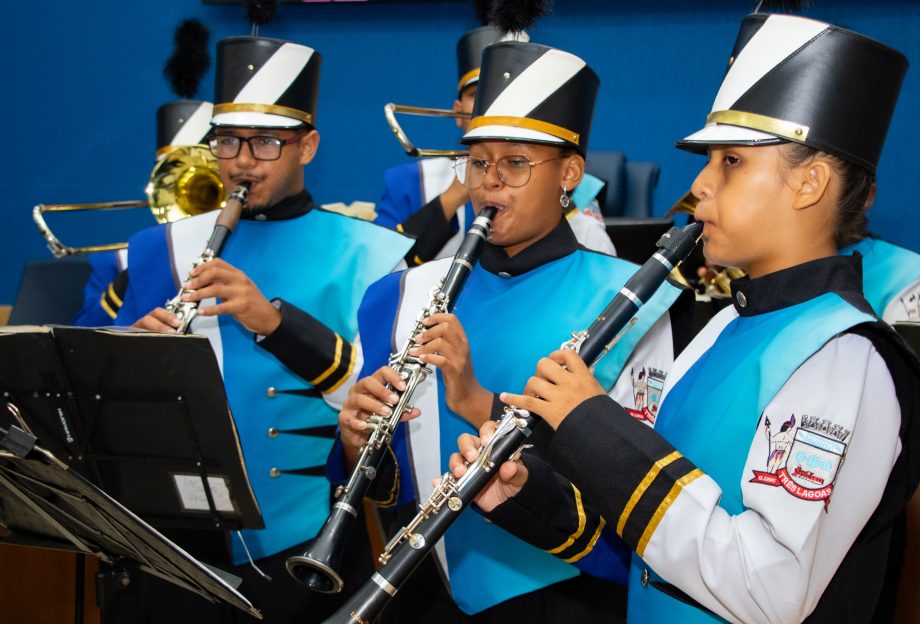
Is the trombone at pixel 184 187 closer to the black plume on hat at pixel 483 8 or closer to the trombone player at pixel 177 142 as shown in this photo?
the trombone player at pixel 177 142

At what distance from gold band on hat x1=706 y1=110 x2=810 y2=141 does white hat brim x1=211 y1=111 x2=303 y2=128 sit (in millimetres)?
1332

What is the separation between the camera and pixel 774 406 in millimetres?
1212

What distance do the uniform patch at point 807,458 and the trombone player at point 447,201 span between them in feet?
5.08

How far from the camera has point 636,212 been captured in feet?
14.1

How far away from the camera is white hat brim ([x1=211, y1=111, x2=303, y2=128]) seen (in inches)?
91.8

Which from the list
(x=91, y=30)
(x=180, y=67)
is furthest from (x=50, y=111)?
(x=180, y=67)

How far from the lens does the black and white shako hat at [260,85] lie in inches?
92.7

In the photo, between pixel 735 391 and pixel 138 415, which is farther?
pixel 138 415

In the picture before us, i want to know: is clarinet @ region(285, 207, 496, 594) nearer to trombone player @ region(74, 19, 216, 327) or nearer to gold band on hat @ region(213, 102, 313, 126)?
gold band on hat @ region(213, 102, 313, 126)

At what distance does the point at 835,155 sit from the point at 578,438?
0.55m

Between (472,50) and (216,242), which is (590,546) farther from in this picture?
(472,50)

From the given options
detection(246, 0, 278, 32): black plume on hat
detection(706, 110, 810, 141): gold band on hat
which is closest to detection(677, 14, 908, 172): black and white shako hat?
detection(706, 110, 810, 141): gold band on hat

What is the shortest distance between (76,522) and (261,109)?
1.18m

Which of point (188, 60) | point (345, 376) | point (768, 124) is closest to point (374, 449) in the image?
point (345, 376)
